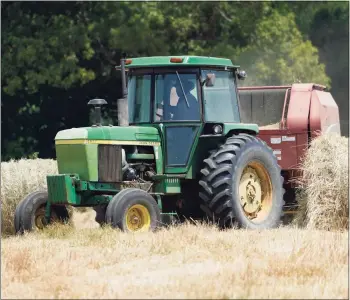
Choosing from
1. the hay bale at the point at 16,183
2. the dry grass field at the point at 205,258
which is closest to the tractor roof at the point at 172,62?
A: the dry grass field at the point at 205,258

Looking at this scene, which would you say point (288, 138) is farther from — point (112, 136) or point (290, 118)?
point (112, 136)

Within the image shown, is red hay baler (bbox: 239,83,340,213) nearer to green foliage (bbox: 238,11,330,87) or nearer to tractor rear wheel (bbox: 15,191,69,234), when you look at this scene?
tractor rear wheel (bbox: 15,191,69,234)

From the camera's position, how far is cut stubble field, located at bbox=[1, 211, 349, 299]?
9188 millimetres

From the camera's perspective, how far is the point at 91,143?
46.0 ft

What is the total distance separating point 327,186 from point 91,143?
3290 mm

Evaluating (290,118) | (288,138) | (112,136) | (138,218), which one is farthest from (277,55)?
(138,218)

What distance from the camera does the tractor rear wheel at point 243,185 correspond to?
1419 centimetres

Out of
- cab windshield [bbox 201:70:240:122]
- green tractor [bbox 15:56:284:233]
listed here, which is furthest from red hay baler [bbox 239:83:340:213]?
cab windshield [bbox 201:70:240:122]

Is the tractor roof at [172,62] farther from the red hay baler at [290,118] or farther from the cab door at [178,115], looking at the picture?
the red hay baler at [290,118]

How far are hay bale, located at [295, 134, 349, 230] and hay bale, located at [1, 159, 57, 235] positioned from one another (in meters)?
4.29

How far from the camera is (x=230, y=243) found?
12211mm

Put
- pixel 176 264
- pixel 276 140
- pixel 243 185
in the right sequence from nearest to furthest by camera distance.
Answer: pixel 176 264 → pixel 243 185 → pixel 276 140

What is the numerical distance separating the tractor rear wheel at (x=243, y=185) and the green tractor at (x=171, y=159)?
0.5 inches

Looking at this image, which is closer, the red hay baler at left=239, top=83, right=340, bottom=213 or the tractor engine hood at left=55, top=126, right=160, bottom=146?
the tractor engine hood at left=55, top=126, right=160, bottom=146
